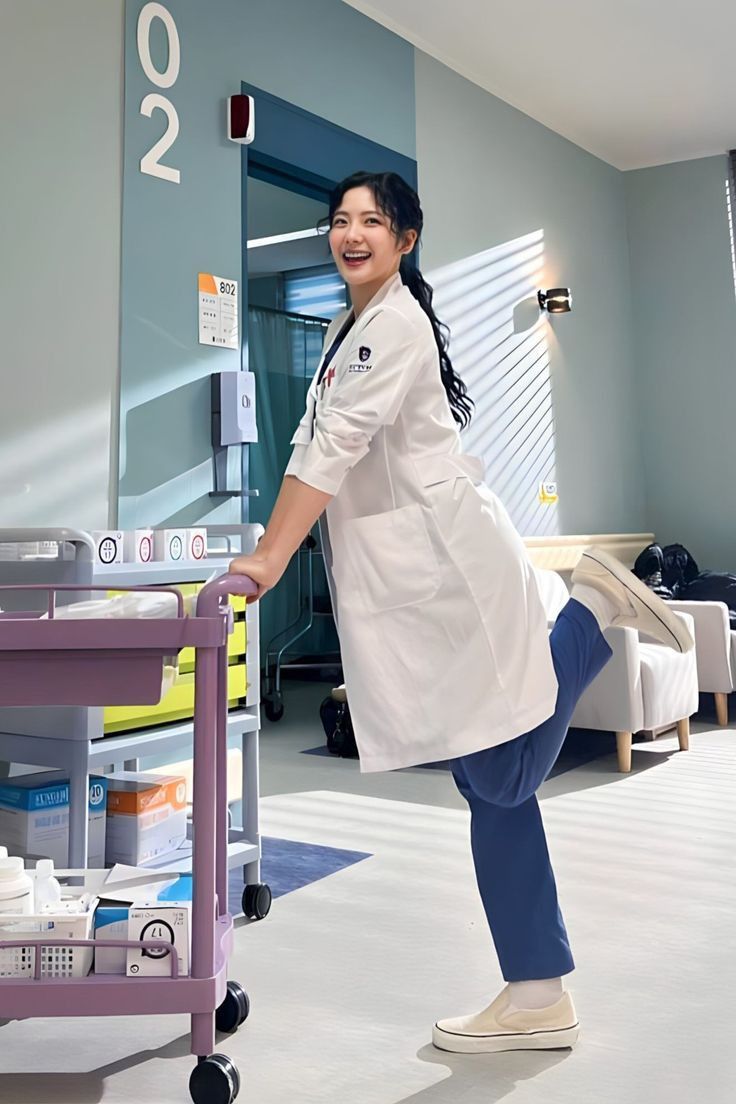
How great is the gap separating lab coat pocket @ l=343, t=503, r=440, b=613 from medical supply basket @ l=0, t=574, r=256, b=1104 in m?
0.25

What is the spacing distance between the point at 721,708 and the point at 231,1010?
3.92 metres

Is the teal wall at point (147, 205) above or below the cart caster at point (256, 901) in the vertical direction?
above

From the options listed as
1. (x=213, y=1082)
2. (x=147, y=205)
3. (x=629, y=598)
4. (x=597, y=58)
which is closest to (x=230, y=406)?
(x=147, y=205)

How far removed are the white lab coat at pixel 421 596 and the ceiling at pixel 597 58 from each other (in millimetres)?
3421

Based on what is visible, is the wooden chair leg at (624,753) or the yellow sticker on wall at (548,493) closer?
the wooden chair leg at (624,753)

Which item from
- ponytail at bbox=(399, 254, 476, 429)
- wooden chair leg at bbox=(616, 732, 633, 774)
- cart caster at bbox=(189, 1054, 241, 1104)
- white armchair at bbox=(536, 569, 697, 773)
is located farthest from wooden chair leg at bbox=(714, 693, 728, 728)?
cart caster at bbox=(189, 1054, 241, 1104)

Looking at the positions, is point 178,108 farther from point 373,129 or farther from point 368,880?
point 368,880

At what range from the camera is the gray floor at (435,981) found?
1.74 metres

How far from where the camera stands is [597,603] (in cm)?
191

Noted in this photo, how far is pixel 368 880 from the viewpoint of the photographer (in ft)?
9.34

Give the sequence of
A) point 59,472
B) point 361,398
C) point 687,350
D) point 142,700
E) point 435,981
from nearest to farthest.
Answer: point 142,700
point 361,398
point 435,981
point 59,472
point 687,350

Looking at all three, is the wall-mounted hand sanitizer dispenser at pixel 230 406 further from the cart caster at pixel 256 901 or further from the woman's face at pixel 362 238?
the woman's face at pixel 362 238

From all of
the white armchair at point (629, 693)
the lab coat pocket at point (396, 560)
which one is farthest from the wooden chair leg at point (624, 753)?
the lab coat pocket at point (396, 560)

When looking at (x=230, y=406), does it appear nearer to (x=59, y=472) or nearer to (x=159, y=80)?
(x=59, y=472)
